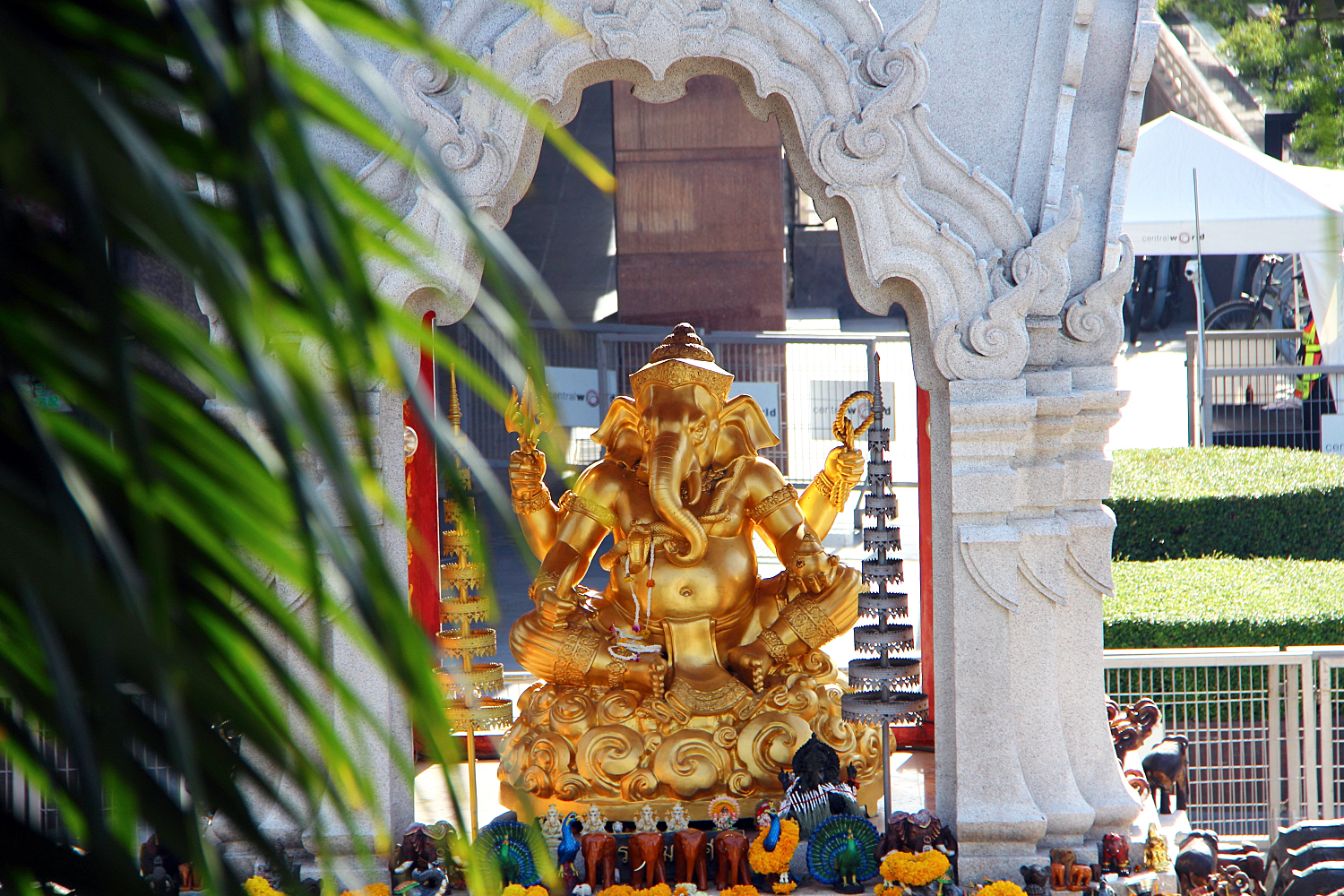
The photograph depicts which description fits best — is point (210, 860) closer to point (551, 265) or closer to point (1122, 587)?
point (1122, 587)

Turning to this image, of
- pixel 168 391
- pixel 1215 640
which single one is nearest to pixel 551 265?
pixel 1215 640

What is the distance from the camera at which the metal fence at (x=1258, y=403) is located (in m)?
14.2

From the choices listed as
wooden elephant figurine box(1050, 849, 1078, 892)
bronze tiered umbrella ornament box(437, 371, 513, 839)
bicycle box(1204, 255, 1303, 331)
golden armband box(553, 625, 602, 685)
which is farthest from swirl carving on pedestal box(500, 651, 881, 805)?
bicycle box(1204, 255, 1303, 331)

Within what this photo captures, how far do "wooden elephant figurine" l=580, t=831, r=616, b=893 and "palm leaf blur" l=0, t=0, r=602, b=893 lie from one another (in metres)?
4.43

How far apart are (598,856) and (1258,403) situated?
1230cm

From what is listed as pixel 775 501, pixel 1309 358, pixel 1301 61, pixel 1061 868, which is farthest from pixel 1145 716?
pixel 1309 358

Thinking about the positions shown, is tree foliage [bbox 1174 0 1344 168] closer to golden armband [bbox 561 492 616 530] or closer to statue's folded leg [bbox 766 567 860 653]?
statue's folded leg [bbox 766 567 860 653]

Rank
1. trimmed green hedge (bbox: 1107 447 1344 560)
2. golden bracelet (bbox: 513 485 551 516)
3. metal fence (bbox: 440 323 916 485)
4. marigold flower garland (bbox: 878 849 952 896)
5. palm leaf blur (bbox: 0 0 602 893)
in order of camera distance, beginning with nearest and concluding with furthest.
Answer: palm leaf blur (bbox: 0 0 602 893) → marigold flower garland (bbox: 878 849 952 896) → golden bracelet (bbox: 513 485 551 516) → trimmed green hedge (bbox: 1107 447 1344 560) → metal fence (bbox: 440 323 916 485)

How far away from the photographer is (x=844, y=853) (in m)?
5.12

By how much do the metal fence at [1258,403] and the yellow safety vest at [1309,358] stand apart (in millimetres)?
69

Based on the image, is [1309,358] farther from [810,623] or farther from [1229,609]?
[810,623]

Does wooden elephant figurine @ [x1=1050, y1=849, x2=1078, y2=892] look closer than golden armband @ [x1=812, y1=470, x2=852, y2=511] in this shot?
Yes

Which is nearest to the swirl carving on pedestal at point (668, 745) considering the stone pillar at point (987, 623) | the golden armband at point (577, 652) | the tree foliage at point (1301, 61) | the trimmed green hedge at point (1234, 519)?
the golden armband at point (577, 652)

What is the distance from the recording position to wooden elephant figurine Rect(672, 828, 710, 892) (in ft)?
16.9
